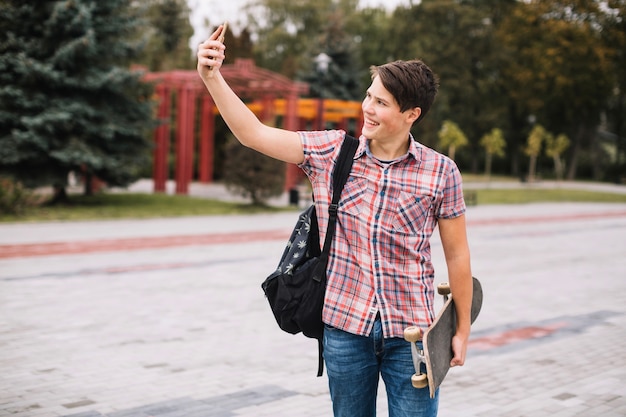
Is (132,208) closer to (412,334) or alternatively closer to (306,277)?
(306,277)

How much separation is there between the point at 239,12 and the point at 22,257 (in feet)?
171

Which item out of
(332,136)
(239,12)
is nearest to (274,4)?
(239,12)

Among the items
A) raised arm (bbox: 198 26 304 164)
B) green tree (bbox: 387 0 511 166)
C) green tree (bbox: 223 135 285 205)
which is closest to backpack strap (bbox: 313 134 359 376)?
raised arm (bbox: 198 26 304 164)

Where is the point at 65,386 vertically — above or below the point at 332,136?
below

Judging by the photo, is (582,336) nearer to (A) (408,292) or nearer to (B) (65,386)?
(B) (65,386)

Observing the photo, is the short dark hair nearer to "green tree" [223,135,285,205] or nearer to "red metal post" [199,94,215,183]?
"green tree" [223,135,285,205]

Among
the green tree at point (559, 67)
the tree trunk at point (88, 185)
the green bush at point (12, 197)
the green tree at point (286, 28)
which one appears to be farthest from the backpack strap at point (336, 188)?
the green tree at point (286, 28)

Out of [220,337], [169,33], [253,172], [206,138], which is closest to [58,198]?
[253,172]

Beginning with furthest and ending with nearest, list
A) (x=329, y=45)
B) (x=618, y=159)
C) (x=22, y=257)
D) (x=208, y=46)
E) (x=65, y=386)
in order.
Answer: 1. (x=618, y=159)
2. (x=329, y=45)
3. (x=22, y=257)
4. (x=65, y=386)
5. (x=208, y=46)

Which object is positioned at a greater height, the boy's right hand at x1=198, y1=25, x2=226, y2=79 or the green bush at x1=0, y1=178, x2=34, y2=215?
the boy's right hand at x1=198, y1=25, x2=226, y2=79

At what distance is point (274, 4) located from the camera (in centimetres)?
5988

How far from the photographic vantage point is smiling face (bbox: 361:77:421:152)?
275 cm

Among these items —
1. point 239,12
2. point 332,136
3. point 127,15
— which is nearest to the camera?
point 332,136

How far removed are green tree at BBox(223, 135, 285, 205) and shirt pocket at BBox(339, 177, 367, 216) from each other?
19.7 meters
